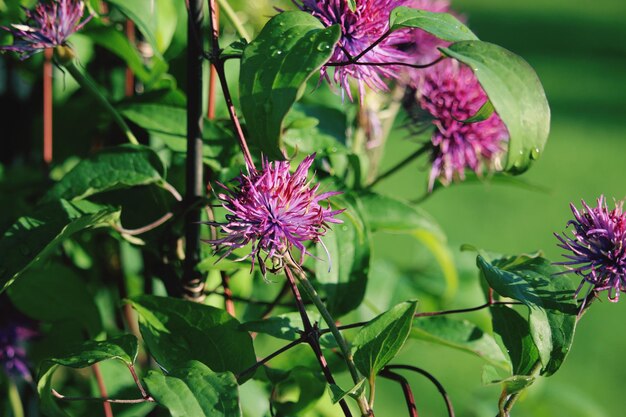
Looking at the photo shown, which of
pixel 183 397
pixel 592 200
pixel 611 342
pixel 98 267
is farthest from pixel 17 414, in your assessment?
pixel 592 200

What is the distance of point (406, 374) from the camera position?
4.94ft

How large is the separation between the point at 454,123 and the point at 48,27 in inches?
13.4

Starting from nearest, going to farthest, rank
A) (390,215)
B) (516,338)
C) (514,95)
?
(514,95), (516,338), (390,215)

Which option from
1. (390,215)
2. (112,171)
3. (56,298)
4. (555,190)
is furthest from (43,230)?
(555,190)

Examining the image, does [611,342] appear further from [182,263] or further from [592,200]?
[182,263]

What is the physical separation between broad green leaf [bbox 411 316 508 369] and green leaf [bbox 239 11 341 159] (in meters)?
0.23

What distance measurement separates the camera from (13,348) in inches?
29.5

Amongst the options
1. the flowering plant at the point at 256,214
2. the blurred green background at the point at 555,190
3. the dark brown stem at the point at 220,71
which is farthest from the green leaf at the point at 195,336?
the blurred green background at the point at 555,190

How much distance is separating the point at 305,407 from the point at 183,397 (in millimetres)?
188

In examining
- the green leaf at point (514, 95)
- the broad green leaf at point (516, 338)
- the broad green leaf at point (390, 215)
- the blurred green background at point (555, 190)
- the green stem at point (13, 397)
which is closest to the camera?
the green leaf at point (514, 95)

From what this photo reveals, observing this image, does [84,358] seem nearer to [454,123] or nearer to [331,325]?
[331,325]

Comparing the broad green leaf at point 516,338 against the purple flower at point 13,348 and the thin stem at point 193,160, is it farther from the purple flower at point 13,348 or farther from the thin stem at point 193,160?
the purple flower at point 13,348

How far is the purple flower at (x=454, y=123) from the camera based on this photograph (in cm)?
69

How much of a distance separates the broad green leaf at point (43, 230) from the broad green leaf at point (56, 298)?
0.13m
